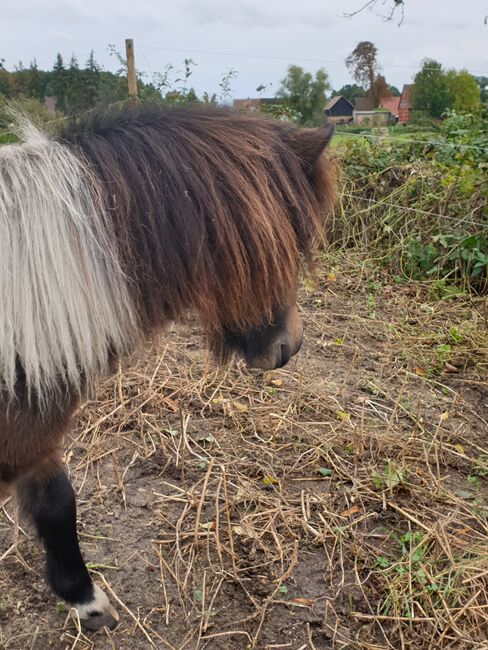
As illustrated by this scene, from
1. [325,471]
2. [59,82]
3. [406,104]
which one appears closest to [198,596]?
[325,471]

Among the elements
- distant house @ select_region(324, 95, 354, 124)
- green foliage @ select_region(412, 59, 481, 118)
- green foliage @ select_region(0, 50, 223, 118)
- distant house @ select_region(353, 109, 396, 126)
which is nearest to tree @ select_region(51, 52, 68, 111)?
green foliage @ select_region(0, 50, 223, 118)

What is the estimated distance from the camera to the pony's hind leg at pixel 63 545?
79.1 inches

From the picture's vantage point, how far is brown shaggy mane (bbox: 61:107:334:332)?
1.53 m

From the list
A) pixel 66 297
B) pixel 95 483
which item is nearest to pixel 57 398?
pixel 66 297

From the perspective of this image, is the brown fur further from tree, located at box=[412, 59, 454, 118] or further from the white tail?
tree, located at box=[412, 59, 454, 118]

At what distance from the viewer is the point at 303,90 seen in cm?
788

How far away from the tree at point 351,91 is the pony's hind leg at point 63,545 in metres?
8.63

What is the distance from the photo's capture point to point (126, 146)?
62.2 inches

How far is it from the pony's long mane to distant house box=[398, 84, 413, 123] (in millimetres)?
7829

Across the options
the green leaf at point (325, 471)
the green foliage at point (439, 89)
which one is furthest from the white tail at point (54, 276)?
the green foliage at point (439, 89)

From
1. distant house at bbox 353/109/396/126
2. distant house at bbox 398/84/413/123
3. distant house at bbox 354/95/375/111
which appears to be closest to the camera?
distant house at bbox 353/109/396/126

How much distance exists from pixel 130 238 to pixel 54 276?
227 millimetres

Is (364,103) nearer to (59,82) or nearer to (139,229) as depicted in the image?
(59,82)

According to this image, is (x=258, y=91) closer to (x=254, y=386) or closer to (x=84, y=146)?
(x=254, y=386)
